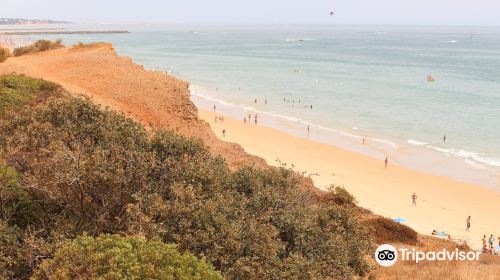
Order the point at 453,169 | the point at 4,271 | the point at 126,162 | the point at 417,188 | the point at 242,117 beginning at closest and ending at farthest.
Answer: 1. the point at 4,271
2. the point at 126,162
3. the point at 417,188
4. the point at 453,169
5. the point at 242,117

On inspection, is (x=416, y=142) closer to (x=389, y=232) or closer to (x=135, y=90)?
(x=389, y=232)

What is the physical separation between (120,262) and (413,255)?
10.4m

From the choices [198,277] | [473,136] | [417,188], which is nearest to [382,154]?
[417,188]

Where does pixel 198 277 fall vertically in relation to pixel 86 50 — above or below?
below

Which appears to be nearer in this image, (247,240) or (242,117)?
(247,240)

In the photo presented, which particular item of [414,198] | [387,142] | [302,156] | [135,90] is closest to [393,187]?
[414,198]

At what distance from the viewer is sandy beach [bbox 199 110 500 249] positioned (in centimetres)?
2227

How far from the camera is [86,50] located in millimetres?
39281

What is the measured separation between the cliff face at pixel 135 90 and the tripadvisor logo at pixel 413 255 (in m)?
7.40

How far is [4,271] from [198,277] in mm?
3282

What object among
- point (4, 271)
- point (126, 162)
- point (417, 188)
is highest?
point (126, 162)

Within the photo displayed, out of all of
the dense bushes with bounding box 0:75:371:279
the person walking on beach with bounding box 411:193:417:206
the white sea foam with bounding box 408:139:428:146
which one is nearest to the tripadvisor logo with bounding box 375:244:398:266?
the dense bushes with bounding box 0:75:371:279

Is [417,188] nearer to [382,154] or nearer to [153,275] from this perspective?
[382,154]

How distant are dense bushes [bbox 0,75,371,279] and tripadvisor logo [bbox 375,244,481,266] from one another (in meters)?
2.59
